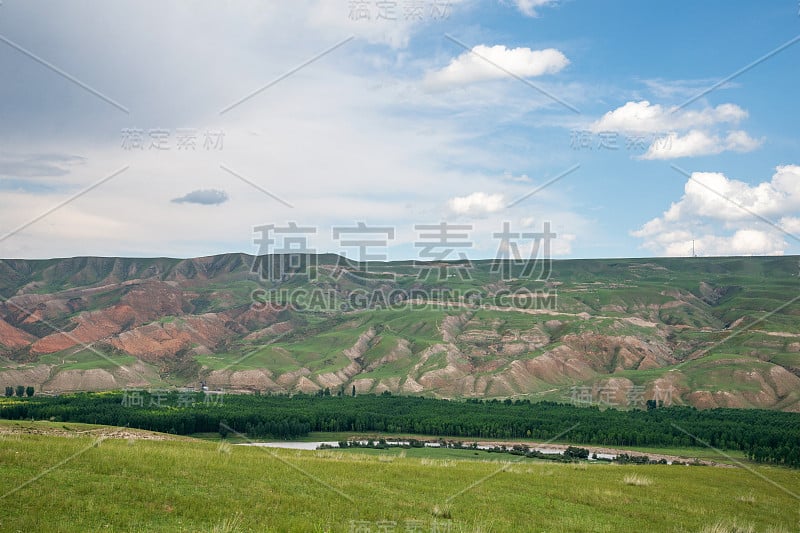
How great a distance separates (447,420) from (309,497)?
11927cm

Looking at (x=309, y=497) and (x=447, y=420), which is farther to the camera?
(x=447, y=420)

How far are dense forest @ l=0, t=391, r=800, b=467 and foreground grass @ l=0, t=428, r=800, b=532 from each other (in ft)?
260

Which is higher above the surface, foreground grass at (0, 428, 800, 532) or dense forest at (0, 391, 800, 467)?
foreground grass at (0, 428, 800, 532)

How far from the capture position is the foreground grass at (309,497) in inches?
674

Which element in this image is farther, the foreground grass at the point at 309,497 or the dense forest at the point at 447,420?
the dense forest at the point at 447,420

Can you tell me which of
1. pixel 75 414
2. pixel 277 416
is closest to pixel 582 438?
pixel 277 416

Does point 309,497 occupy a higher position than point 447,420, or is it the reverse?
point 309,497

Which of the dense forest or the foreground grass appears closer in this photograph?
the foreground grass

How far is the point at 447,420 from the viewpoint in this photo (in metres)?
137

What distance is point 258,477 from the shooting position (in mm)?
23031

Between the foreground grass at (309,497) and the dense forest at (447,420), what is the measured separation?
7933 cm

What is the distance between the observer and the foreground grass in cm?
1712

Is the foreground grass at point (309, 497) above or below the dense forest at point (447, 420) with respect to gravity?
above

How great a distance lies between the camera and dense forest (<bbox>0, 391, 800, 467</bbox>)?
11244cm
